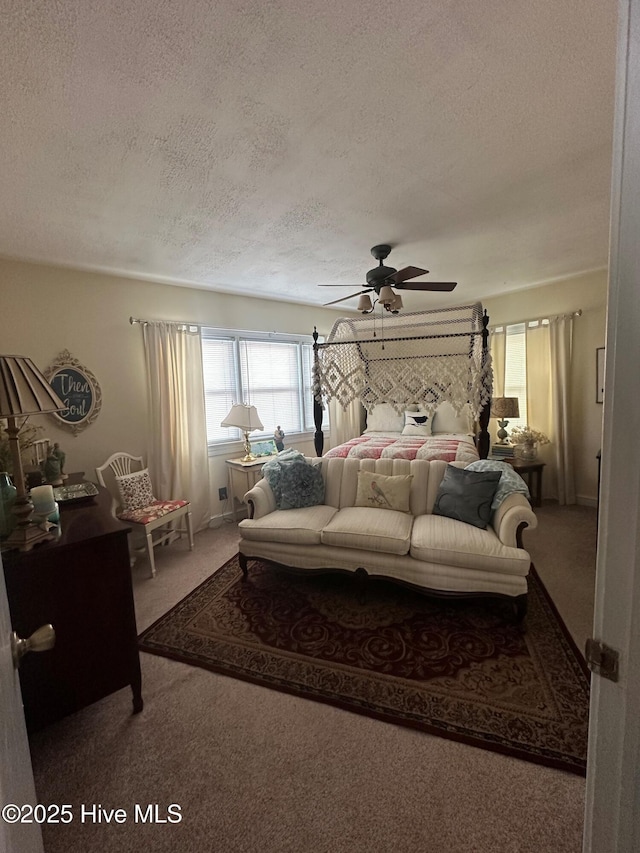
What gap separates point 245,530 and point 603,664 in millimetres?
2406

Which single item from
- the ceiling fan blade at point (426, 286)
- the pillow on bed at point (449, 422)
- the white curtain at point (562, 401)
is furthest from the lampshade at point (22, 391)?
the white curtain at point (562, 401)

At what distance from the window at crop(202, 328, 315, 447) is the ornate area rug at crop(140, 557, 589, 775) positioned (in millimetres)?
2170

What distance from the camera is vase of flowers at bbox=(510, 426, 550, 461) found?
4.21 metres

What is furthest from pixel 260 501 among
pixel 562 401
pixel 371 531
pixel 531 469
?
pixel 562 401

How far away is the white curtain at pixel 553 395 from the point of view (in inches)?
159

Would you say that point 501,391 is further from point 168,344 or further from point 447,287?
point 168,344

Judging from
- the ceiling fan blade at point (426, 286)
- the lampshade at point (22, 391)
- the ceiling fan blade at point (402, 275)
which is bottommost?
the lampshade at point (22, 391)

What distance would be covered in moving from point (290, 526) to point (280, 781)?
4.62 ft

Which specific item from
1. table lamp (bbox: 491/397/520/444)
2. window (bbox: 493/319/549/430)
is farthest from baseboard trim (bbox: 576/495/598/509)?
table lamp (bbox: 491/397/520/444)

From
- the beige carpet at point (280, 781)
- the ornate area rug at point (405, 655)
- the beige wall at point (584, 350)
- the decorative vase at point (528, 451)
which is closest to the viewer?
the beige carpet at point (280, 781)

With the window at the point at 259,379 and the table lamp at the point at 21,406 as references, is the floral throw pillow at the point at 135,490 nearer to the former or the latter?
the window at the point at 259,379

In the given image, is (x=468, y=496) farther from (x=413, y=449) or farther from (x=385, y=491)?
(x=413, y=449)

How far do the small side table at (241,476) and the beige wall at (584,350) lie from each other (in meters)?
3.62

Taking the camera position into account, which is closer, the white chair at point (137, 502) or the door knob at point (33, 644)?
the door knob at point (33, 644)
